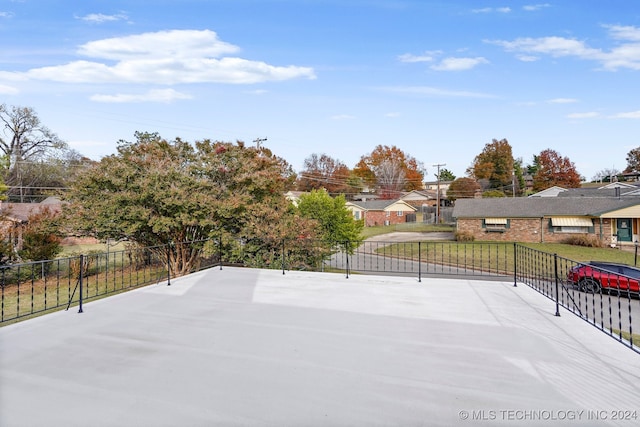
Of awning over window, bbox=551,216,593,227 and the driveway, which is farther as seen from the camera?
the driveway

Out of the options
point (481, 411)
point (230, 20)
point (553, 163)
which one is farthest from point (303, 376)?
point (553, 163)

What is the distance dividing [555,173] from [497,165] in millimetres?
7042

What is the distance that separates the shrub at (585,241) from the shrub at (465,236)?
17.5ft

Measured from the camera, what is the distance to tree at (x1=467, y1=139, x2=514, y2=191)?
5059 cm

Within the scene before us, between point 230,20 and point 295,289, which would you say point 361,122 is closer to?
point 230,20

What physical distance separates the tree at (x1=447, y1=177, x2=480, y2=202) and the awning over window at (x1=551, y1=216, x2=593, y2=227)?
2315cm

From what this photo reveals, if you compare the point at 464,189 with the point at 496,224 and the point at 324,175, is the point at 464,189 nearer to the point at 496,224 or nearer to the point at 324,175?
the point at 324,175

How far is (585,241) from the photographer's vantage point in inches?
839

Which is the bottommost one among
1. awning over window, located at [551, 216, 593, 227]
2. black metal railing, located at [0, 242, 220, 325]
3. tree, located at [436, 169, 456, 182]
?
black metal railing, located at [0, 242, 220, 325]

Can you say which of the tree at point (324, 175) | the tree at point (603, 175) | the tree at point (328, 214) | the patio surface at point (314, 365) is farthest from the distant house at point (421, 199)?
the patio surface at point (314, 365)

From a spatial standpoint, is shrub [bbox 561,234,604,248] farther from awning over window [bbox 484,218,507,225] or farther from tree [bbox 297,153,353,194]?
tree [bbox 297,153,353,194]

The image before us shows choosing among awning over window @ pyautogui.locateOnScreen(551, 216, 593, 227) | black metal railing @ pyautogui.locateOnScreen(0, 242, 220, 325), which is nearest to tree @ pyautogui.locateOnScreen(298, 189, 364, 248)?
black metal railing @ pyautogui.locateOnScreen(0, 242, 220, 325)

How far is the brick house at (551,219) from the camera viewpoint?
859 inches

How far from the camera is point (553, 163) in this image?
49312 mm
